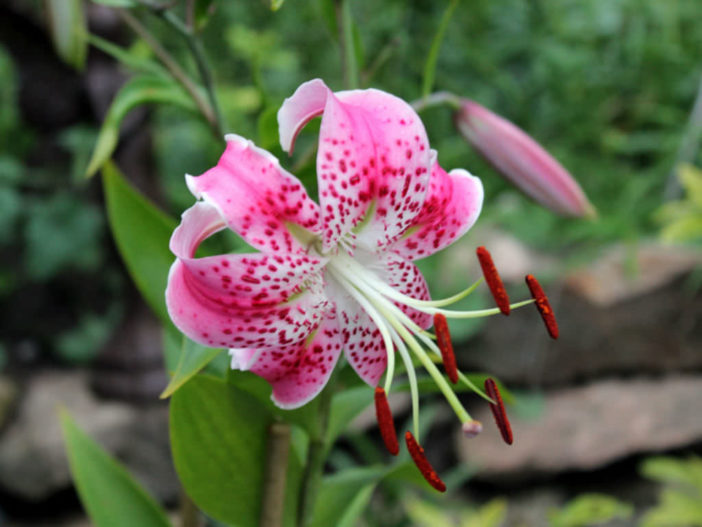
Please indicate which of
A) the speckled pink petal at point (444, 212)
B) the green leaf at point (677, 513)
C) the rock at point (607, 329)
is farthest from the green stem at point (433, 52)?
the rock at point (607, 329)

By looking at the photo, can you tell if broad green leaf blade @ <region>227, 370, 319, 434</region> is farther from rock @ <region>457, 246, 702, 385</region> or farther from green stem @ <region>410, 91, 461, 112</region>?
rock @ <region>457, 246, 702, 385</region>

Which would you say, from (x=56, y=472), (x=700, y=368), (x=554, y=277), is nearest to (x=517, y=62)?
(x=554, y=277)

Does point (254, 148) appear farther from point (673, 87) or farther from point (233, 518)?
point (673, 87)

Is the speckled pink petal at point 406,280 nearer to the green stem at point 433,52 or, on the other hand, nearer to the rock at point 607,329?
the green stem at point 433,52

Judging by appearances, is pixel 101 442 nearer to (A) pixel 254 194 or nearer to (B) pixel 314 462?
(B) pixel 314 462

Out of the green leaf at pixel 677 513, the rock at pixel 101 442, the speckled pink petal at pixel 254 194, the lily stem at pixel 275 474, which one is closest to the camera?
the speckled pink petal at pixel 254 194

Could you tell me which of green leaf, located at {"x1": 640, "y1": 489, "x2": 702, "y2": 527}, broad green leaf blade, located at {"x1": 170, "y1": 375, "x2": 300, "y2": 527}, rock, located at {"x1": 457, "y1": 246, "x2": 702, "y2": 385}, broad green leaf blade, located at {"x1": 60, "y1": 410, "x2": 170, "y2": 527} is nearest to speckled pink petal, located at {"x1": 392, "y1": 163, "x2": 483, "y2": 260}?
broad green leaf blade, located at {"x1": 170, "y1": 375, "x2": 300, "y2": 527}

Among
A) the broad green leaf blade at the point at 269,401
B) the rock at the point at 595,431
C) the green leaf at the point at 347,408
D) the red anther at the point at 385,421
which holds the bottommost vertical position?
the rock at the point at 595,431
